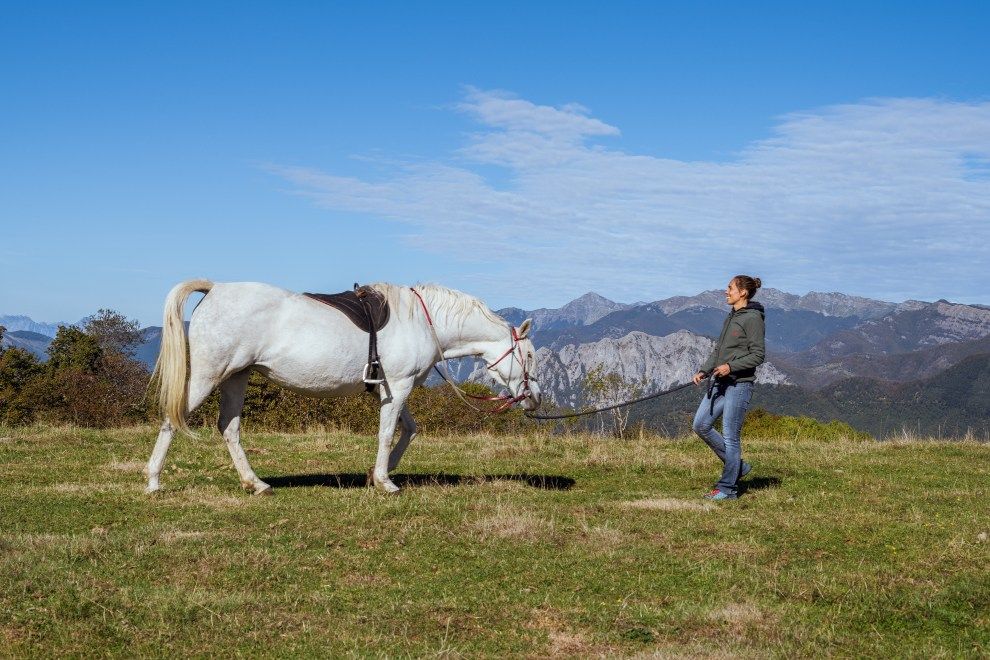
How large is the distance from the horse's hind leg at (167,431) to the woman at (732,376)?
18.7 feet

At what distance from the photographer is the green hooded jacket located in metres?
10.5

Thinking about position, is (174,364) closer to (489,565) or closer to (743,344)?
(489,565)

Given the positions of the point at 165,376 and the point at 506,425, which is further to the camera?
the point at 506,425

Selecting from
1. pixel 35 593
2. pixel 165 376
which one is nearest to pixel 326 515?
pixel 165 376

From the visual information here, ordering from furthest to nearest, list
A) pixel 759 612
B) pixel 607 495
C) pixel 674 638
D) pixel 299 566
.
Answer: pixel 607 495, pixel 299 566, pixel 759 612, pixel 674 638

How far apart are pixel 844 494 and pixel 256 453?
29.0ft

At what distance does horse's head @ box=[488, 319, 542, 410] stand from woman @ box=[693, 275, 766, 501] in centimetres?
216

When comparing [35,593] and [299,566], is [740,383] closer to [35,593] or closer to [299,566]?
[299,566]

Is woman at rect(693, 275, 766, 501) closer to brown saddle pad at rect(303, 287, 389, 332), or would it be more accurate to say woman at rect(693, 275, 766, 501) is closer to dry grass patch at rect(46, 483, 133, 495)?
brown saddle pad at rect(303, 287, 389, 332)

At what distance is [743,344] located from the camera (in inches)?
416

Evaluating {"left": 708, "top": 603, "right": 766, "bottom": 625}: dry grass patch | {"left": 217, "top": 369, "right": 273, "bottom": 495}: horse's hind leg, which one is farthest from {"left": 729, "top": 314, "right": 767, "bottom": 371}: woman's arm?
{"left": 217, "top": 369, "right": 273, "bottom": 495}: horse's hind leg

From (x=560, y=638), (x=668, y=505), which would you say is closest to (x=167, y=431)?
(x=668, y=505)

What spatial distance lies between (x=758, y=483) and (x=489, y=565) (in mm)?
6172

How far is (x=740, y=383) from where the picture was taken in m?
10.7
